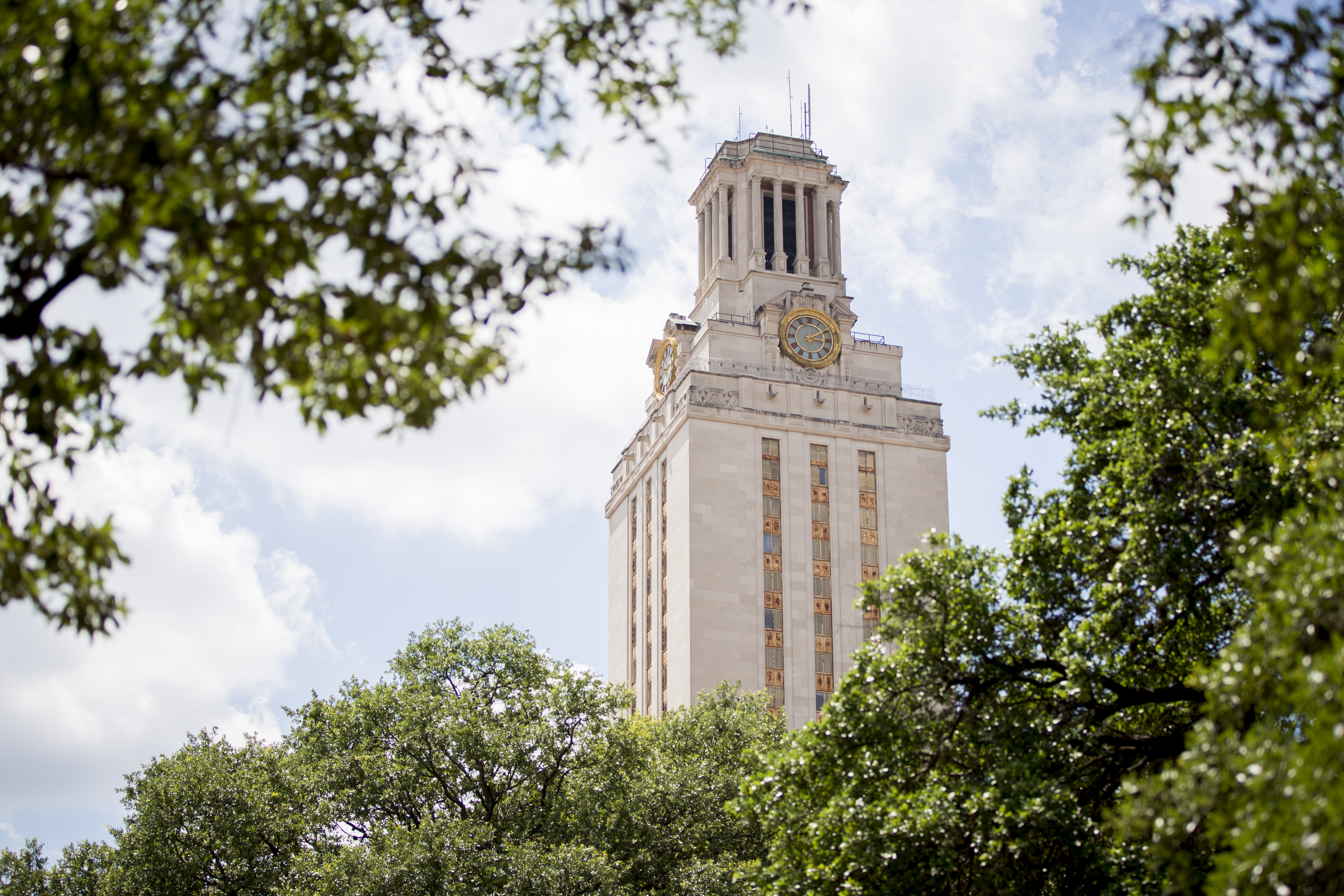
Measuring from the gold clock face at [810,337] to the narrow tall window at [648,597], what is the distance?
1395 centimetres

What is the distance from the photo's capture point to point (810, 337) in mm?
99938

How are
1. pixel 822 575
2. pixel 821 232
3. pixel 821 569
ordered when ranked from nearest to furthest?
1. pixel 822 575
2. pixel 821 569
3. pixel 821 232

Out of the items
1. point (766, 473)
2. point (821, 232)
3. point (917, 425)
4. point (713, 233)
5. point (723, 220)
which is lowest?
point (766, 473)

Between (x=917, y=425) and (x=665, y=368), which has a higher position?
(x=665, y=368)

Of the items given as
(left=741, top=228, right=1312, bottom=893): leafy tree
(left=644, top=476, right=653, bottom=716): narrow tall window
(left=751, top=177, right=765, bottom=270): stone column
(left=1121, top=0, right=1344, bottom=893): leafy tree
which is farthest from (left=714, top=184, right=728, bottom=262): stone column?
(left=1121, top=0, right=1344, bottom=893): leafy tree

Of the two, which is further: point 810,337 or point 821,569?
→ point 810,337

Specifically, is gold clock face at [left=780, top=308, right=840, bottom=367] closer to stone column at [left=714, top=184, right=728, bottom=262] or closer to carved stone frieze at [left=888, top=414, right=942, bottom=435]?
carved stone frieze at [left=888, top=414, right=942, bottom=435]

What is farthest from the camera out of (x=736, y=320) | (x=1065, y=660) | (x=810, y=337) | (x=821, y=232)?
(x=821, y=232)

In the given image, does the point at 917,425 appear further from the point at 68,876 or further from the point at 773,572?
the point at 68,876

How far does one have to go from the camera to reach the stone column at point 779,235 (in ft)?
343

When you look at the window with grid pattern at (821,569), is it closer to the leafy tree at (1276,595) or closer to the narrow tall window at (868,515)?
the narrow tall window at (868,515)

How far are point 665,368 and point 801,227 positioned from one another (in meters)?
15.1

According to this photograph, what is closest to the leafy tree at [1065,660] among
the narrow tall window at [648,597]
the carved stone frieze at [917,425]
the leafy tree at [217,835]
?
the leafy tree at [217,835]

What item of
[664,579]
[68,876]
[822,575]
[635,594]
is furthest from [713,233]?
[68,876]
